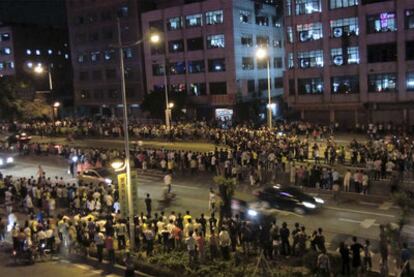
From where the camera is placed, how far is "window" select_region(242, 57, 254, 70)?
68.6 metres

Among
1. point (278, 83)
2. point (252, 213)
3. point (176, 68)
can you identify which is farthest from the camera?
point (278, 83)

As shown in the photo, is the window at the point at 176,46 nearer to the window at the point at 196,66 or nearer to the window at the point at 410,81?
the window at the point at 196,66

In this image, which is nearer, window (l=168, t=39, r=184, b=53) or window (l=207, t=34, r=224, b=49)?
window (l=207, t=34, r=224, b=49)

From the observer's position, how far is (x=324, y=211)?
26484 millimetres

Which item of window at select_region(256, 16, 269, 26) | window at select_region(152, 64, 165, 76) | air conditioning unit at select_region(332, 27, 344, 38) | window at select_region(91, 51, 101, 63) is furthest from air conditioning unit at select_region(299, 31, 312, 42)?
window at select_region(91, 51, 101, 63)

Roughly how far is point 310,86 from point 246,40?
47.3 ft

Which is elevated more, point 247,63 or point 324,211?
point 247,63

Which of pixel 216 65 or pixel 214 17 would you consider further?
pixel 216 65

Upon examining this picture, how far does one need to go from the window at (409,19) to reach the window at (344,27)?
5055 mm

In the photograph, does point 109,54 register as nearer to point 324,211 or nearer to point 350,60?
point 350,60

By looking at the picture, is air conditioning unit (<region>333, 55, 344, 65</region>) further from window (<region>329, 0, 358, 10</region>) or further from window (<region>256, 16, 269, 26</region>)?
window (<region>256, 16, 269, 26</region>)

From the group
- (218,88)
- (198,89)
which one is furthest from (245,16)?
(198,89)

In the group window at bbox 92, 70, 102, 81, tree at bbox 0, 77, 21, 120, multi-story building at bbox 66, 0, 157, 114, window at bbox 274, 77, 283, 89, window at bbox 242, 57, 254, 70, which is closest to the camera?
tree at bbox 0, 77, 21, 120

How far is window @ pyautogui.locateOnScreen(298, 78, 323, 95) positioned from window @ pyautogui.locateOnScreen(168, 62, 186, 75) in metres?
17.9
